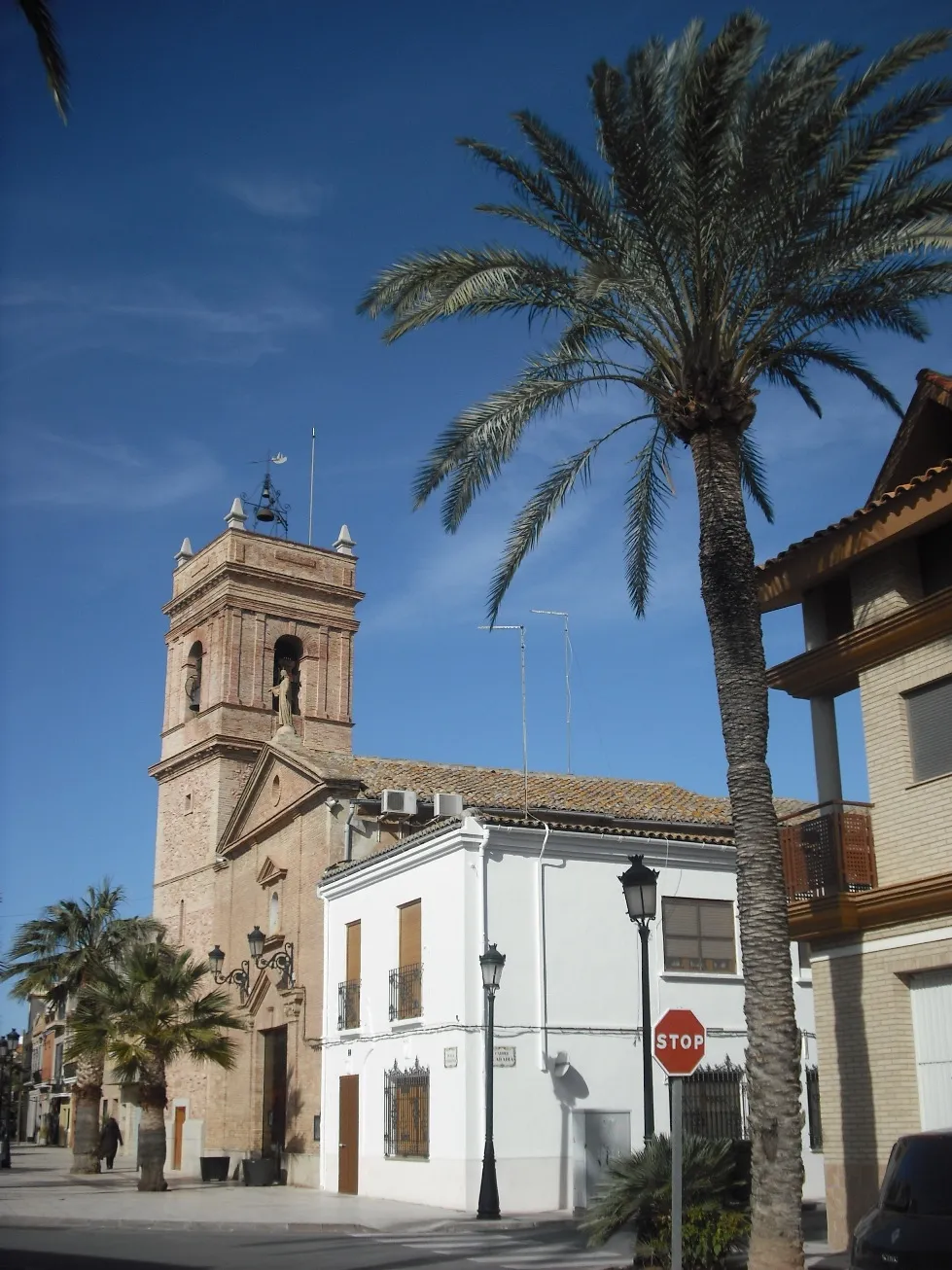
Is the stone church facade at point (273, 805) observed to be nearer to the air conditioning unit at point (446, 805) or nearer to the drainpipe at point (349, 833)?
the drainpipe at point (349, 833)

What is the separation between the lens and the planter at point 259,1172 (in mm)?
28000

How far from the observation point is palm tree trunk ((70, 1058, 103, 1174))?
33.5 meters

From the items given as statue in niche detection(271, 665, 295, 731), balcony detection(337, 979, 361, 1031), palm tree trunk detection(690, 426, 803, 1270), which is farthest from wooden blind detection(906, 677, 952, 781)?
statue in niche detection(271, 665, 295, 731)

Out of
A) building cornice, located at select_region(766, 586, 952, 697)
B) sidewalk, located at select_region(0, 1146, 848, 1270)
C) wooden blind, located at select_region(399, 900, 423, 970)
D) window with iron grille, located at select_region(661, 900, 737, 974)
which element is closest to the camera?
building cornice, located at select_region(766, 586, 952, 697)

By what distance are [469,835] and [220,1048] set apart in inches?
332

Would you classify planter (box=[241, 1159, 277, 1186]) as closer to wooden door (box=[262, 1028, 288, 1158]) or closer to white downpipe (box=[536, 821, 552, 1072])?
wooden door (box=[262, 1028, 288, 1158])

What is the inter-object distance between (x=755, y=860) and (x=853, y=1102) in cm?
353

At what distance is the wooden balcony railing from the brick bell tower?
2707 cm

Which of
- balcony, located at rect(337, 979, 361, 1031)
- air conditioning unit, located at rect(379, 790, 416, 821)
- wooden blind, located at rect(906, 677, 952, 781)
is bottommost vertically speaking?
balcony, located at rect(337, 979, 361, 1031)

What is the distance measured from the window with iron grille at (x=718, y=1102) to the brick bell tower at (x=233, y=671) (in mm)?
20511

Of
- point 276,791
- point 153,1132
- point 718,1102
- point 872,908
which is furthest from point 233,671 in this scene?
point 872,908

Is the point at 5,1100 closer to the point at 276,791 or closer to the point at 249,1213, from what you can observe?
the point at 276,791

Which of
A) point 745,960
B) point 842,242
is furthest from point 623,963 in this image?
point 842,242

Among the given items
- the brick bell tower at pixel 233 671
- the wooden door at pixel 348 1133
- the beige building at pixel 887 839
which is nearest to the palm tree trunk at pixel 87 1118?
the brick bell tower at pixel 233 671
